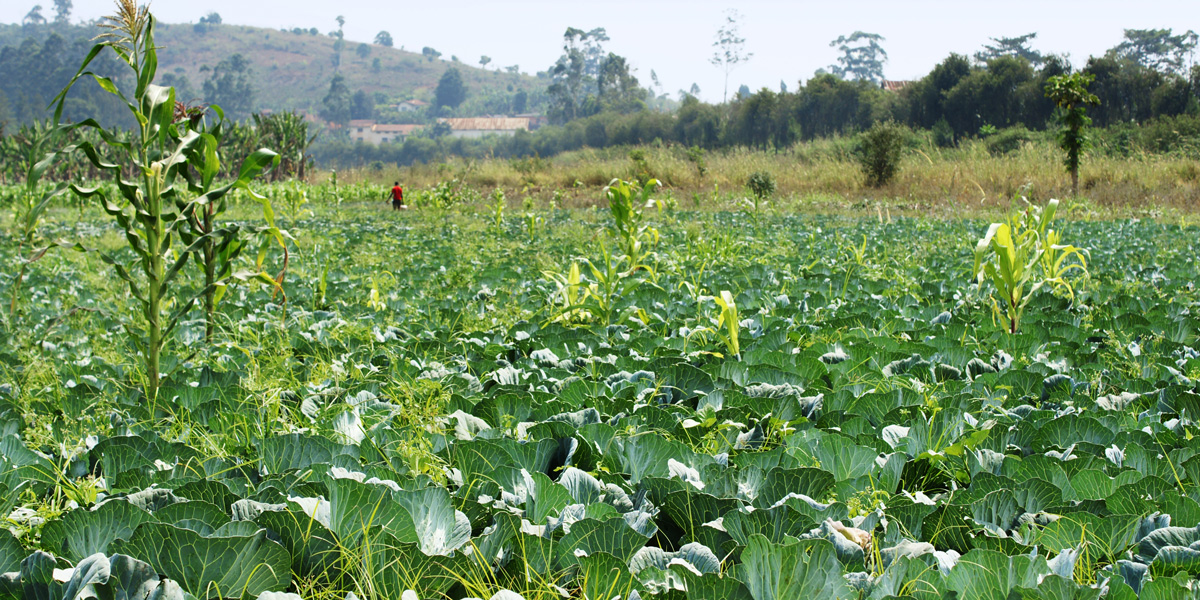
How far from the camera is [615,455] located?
1842mm

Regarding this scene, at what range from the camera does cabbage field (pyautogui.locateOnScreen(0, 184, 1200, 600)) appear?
129cm

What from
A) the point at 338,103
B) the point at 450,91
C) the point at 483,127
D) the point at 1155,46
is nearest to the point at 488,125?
the point at 483,127

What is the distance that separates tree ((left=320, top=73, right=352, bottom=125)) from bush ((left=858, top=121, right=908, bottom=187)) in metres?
110

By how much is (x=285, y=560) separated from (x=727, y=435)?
4.05ft

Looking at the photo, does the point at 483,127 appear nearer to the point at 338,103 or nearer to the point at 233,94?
the point at 338,103

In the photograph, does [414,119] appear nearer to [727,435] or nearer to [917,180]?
[917,180]

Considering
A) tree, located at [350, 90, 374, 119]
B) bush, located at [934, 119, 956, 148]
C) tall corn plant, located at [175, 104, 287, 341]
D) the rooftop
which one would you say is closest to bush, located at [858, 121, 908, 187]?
bush, located at [934, 119, 956, 148]

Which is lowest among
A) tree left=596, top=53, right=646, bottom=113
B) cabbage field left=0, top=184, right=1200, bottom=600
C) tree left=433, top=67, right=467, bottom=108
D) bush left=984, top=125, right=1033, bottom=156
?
cabbage field left=0, top=184, right=1200, bottom=600

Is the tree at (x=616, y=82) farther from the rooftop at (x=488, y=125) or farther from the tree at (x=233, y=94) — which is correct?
the tree at (x=233, y=94)

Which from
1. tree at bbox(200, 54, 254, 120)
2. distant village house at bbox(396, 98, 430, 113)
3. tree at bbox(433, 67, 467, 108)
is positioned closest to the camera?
tree at bbox(200, 54, 254, 120)

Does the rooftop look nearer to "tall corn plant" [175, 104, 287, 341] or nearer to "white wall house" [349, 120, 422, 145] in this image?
"white wall house" [349, 120, 422, 145]

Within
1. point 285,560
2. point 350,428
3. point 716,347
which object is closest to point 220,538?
point 285,560

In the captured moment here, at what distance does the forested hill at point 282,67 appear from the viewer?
4277 inches

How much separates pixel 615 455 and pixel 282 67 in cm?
16866
